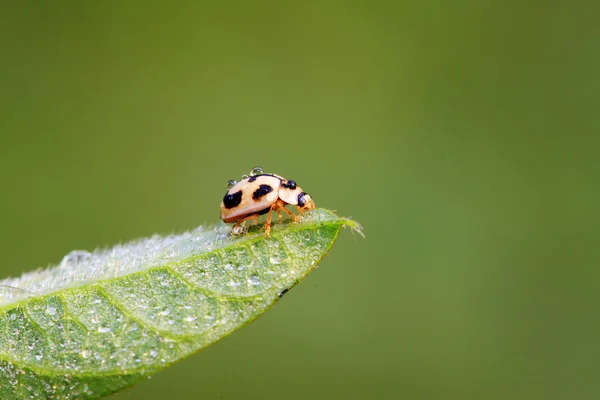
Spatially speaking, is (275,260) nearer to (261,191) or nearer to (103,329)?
(103,329)

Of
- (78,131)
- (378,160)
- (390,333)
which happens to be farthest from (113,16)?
(390,333)

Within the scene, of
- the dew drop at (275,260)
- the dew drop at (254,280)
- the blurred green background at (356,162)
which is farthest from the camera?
the blurred green background at (356,162)

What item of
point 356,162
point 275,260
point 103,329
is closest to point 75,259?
point 103,329

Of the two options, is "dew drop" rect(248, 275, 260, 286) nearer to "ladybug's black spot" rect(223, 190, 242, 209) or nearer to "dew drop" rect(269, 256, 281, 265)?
"dew drop" rect(269, 256, 281, 265)

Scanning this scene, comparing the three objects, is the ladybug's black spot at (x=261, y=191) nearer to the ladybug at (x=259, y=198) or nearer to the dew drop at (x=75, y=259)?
the ladybug at (x=259, y=198)

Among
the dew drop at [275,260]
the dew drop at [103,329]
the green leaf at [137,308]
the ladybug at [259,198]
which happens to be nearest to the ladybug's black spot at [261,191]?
the ladybug at [259,198]

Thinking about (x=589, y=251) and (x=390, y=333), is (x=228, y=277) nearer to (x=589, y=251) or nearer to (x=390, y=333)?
(x=390, y=333)

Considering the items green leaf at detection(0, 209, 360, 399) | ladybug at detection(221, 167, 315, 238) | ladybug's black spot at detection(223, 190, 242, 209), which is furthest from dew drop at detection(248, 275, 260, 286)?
ladybug's black spot at detection(223, 190, 242, 209)
